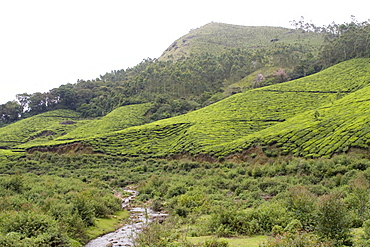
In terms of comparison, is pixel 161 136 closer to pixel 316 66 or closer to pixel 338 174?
pixel 338 174

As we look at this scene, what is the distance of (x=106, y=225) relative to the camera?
18203 millimetres

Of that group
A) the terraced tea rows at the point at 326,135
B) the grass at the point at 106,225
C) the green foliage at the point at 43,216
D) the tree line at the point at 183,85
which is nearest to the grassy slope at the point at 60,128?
the tree line at the point at 183,85

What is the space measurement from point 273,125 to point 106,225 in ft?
137

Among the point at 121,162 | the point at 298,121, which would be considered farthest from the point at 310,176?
the point at 121,162

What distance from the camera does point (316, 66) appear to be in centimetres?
10169

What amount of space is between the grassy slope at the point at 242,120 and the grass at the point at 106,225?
25.2 meters

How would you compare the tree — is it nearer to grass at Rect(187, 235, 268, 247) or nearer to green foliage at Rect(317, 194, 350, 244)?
grass at Rect(187, 235, 268, 247)

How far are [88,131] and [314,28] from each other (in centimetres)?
18074

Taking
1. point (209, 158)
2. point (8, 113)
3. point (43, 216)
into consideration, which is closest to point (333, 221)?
point (43, 216)

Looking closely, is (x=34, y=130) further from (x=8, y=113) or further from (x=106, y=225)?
(x=106, y=225)

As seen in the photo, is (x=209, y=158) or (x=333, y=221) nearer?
(x=333, y=221)

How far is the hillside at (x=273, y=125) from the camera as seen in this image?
36.7m

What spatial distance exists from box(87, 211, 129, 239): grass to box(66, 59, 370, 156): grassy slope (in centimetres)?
2519

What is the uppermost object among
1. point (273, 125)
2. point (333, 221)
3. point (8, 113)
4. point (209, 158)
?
point (8, 113)
